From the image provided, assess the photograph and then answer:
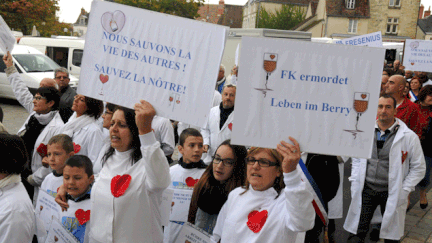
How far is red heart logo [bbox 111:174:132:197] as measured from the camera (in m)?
3.04

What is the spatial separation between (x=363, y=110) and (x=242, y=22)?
108171mm

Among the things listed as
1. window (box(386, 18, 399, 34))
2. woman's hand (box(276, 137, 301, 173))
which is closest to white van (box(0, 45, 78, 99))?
woman's hand (box(276, 137, 301, 173))

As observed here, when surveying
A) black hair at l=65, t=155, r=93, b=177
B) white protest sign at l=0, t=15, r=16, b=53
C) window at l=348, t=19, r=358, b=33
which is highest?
window at l=348, t=19, r=358, b=33

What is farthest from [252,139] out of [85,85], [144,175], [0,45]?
[0,45]

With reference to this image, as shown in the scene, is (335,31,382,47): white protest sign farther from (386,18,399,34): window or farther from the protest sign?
(386,18,399,34): window

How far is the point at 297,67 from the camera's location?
266 centimetres

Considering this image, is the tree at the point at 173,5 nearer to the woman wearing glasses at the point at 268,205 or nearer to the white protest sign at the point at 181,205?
the white protest sign at the point at 181,205

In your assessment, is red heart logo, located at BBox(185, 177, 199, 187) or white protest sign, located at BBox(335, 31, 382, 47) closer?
red heart logo, located at BBox(185, 177, 199, 187)

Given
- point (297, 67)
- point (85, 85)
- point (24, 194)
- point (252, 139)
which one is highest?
point (297, 67)

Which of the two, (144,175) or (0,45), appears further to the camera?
(0,45)

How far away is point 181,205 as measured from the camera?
13.3ft

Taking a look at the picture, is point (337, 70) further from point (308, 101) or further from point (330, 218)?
point (330, 218)

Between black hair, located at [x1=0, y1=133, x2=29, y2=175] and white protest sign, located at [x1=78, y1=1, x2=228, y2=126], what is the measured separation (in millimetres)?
589

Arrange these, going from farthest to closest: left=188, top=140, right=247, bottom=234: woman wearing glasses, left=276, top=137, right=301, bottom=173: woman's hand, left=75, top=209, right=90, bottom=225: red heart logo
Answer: left=188, top=140, right=247, bottom=234: woman wearing glasses, left=75, top=209, right=90, bottom=225: red heart logo, left=276, top=137, right=301, bottom=173: woman's hand
